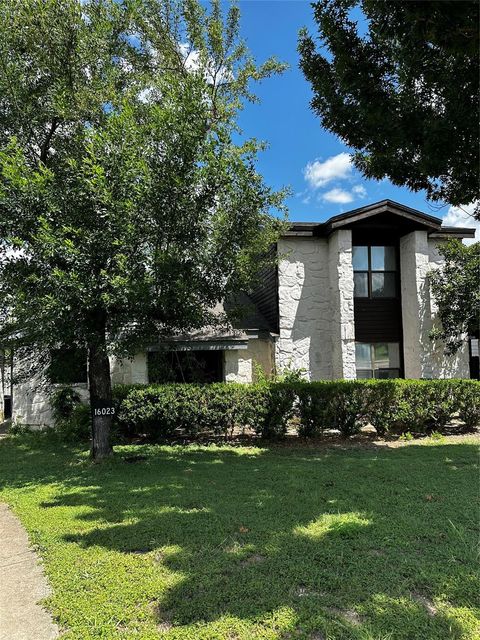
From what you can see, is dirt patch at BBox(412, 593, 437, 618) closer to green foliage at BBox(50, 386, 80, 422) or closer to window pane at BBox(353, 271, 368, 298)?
green foliage at BBox(50, 386, 80, 422)

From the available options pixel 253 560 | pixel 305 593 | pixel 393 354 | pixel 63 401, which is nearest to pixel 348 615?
pixel 305 593

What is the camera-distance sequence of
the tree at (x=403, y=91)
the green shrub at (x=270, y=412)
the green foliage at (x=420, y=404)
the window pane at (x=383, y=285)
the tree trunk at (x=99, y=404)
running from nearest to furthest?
the tree at (x=403, y=91) → the tree trunk at (x=99, y=404) → the green shrub at (x=270, y=412) → the green foliage at (x=420, y=404) → the window pane at (x=383, y=285)

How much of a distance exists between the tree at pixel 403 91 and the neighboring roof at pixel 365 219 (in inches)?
245

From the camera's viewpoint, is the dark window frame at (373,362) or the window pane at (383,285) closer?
the dark window frame at (373,362)

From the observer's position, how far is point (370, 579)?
3.15m

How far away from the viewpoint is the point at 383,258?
14.3 m

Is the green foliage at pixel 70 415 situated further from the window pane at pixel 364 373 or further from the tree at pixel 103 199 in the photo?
the window pane at pixel 364 373

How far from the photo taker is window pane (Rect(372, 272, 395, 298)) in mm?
14250

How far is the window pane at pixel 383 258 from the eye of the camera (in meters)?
14.3

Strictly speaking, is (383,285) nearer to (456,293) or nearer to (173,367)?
(456,293)

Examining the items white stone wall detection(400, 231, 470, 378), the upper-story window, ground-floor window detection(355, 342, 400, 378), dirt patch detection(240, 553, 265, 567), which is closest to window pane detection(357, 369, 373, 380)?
ground-floor window detection(355, 342, 400, 378)

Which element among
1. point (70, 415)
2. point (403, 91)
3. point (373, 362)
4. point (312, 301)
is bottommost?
point (70, 415)

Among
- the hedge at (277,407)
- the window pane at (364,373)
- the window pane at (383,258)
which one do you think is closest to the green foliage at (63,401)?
the hedge at (277,407)

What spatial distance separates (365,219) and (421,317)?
340cm
